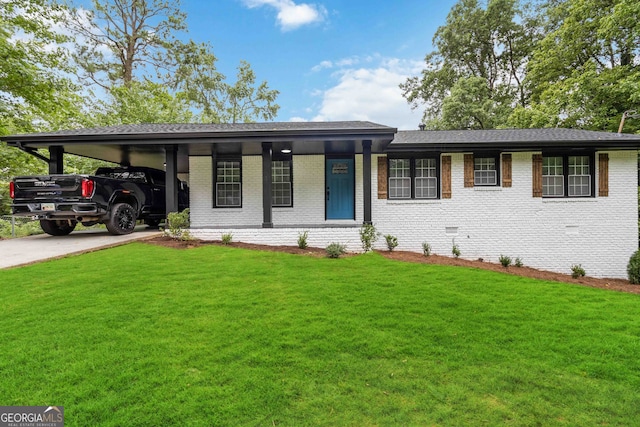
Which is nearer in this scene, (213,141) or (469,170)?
(213,141)

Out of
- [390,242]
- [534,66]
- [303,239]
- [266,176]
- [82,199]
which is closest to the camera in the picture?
[82,199]

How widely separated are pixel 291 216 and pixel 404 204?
12.4 ft

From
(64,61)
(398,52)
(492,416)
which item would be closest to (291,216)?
(492,416)

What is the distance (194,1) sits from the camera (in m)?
19.4

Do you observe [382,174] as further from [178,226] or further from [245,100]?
[245,100]

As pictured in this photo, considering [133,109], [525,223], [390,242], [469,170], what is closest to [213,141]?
[390,242]

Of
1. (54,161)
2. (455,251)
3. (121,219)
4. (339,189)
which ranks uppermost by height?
(54,161)

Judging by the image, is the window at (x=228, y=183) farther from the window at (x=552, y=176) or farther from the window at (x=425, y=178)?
the window at (x=552, y=176)

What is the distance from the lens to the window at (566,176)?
30.0 ft

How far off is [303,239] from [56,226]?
25.8 feet

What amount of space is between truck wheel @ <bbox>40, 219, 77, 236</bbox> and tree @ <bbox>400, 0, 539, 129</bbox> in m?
20.0

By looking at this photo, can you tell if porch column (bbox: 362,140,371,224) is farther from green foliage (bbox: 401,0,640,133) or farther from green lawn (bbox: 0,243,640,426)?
green foliage (bbox: 401,0,640,133)

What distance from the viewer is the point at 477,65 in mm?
22078

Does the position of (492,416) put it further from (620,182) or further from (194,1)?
(194,1)
